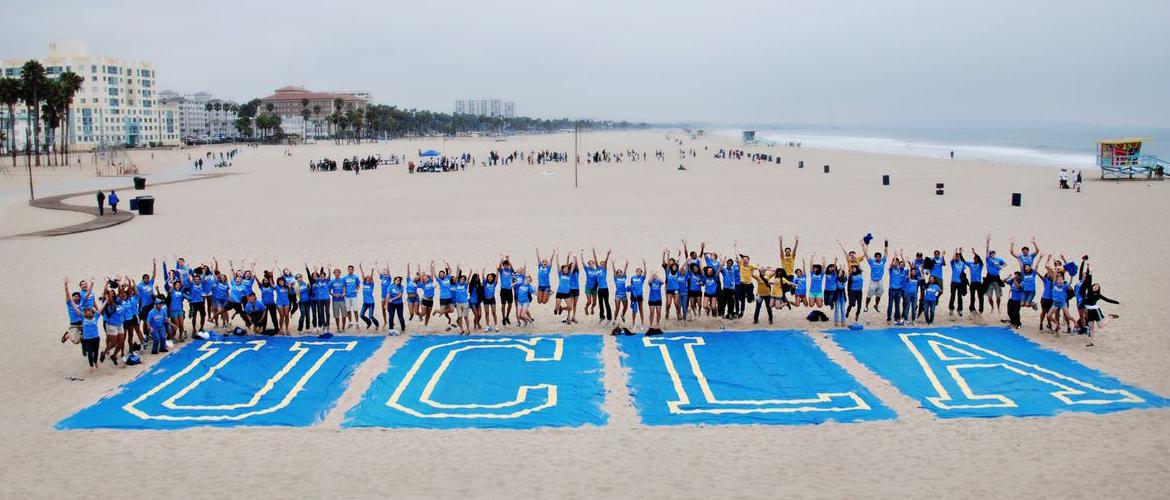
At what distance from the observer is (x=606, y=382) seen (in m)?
13.0

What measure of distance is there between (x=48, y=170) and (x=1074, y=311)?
7801cm

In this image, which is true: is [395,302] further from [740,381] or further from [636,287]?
[740,381]

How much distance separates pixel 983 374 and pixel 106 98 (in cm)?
16776

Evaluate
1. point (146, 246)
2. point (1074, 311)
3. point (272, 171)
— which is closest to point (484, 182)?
point (272, 171)

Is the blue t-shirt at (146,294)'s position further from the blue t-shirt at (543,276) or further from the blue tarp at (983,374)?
the blue tarp at (983,374)

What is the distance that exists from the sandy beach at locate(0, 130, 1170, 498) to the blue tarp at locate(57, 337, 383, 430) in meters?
0.38

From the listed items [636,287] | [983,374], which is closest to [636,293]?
[636,287]

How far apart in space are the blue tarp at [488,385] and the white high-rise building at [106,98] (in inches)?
5862

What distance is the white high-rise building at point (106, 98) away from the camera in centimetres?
14625

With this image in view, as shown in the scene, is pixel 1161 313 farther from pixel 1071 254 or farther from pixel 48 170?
pixel 48 170

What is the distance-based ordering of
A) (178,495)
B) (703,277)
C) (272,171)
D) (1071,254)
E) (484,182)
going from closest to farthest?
(178,495)
(703,277)
(1071,254)
(484,182)
(272,171)

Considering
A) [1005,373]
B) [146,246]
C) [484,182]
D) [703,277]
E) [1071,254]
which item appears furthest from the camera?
[484,182]

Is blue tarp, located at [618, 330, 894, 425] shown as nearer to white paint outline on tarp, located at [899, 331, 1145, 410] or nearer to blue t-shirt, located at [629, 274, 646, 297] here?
blue t-shirt, located at [629, 274, 646, 297]

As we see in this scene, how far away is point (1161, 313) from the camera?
16.7 metres
